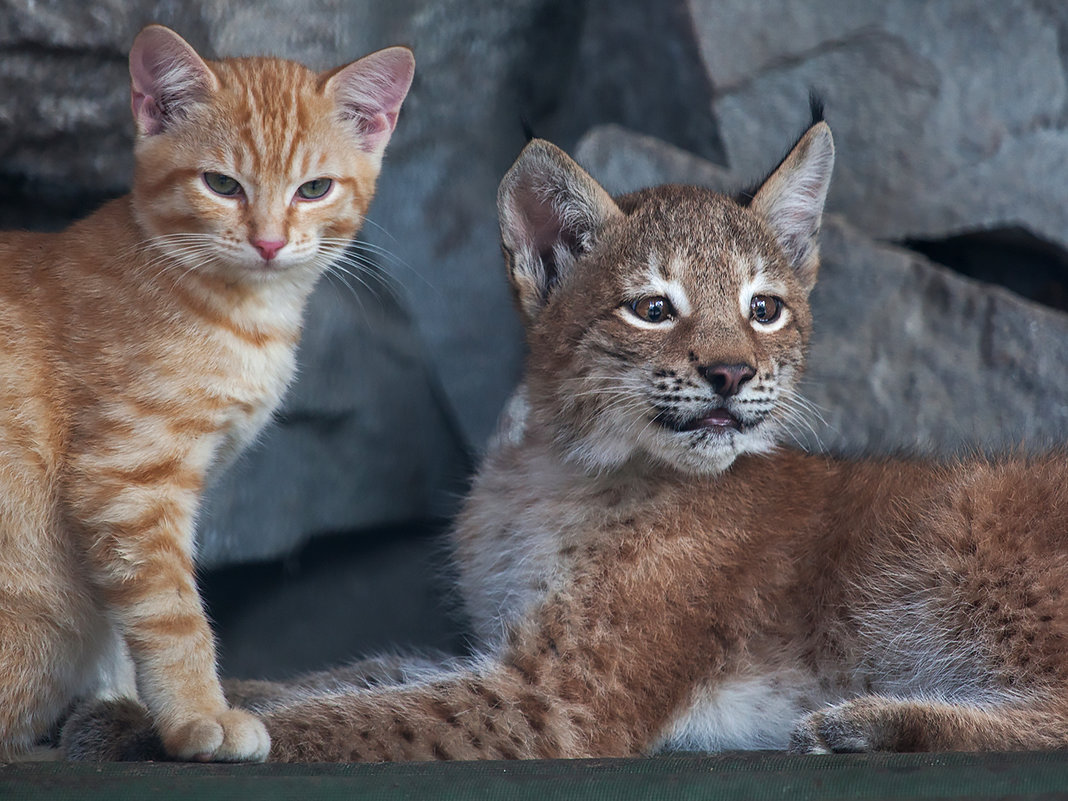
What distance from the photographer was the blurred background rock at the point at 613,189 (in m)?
4.12

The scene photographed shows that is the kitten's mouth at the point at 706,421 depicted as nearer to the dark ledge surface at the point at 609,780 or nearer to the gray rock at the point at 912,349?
the dark ledge surface at the point at 609,780

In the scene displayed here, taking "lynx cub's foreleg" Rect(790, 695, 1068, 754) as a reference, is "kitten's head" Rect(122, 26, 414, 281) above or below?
above

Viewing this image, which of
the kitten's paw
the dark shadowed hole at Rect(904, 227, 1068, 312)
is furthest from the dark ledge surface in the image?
the dark shadowed hole at Rect(904, 227, 1068, 312)

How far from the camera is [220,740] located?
7.55 feet

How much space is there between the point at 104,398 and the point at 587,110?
2790mm

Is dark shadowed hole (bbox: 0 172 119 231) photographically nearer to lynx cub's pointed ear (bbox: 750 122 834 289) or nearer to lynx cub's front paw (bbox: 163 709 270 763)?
lynx cub's front paw (bbox: 163 709 270 763)

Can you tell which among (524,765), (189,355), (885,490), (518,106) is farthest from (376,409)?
(524,765)

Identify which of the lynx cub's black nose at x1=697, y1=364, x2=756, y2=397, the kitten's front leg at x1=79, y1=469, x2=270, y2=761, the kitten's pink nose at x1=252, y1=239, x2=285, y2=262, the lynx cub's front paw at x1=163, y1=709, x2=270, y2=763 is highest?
the kitten's pink nose at x1=252, y1=239, x2=285, y2=262

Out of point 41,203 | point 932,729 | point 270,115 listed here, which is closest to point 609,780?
point 932,729

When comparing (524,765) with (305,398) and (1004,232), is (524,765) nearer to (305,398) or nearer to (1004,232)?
(305,398)

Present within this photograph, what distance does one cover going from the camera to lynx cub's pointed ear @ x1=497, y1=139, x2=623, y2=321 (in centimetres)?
301

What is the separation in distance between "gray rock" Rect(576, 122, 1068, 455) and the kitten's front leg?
2.32 m

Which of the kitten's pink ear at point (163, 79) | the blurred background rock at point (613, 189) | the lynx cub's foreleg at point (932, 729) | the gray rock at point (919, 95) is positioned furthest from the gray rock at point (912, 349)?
the kitten's pink ear at point (163, 79)

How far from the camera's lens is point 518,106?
181 inches
